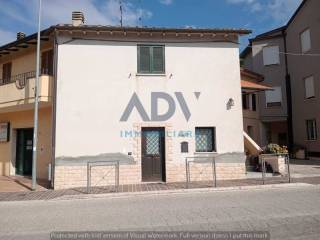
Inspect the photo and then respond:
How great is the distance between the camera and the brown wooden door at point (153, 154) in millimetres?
14469

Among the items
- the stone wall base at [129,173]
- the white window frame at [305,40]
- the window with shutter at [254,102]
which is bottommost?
the stone wall base at [129,173]

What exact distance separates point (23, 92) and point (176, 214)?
10411mm

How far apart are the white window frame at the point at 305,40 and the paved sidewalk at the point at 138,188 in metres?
13.8

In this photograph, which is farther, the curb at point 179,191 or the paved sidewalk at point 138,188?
the paved sidewalk at point 138,188

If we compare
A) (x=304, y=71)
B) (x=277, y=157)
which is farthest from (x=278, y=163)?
(x=304, y=71)

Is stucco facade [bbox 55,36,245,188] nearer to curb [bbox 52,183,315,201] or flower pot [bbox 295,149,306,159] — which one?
curb [bbox 52,183,315,201]

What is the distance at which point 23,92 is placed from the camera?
15.3m

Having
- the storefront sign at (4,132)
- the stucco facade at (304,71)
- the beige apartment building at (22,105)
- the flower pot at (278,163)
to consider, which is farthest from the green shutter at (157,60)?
the stucco facade at (304,71)

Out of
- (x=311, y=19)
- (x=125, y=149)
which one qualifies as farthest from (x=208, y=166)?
(x=311, y=19)

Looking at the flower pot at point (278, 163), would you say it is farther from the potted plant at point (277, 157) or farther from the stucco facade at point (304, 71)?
the stucco facade at point (304, 71)

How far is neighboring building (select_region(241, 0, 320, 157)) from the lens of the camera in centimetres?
2418

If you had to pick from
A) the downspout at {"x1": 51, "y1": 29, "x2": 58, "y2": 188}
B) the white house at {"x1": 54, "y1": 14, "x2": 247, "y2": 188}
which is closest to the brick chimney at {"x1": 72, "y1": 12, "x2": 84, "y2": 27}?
the white house at {"x1": 54, "y1": 14, "x2": 247, "y2": 188}

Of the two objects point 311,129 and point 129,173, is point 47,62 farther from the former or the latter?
point 311,129

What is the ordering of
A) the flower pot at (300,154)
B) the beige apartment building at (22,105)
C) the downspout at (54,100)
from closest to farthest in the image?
1. the downspout at (54,100)
2. the beige apartment building at (22,105)
3. the flower pot at (300,154)
